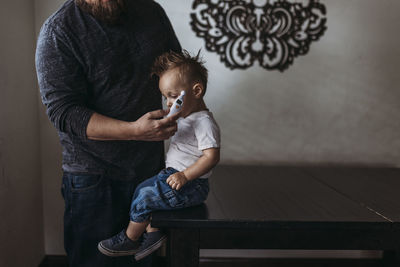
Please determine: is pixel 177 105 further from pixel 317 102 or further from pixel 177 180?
pixel 317 102

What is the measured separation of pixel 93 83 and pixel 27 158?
880 millimetres

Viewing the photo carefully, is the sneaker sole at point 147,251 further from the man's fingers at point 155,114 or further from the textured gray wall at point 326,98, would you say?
the textured gray wall at point 326,98

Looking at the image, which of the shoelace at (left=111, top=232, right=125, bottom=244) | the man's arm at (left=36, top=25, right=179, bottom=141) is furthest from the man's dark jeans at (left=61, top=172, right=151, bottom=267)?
the man's arm at (left=36, top=25, right=179, bottom=141)

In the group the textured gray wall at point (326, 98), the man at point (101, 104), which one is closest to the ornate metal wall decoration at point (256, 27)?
the textured gray wall at point (326, 98)

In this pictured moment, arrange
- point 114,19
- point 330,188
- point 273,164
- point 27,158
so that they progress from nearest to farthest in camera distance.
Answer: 1. point 114,19
2. point 330,188
3. point 27,158
4. point 273,164

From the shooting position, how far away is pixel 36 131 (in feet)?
6.95

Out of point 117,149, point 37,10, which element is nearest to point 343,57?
point 117,149

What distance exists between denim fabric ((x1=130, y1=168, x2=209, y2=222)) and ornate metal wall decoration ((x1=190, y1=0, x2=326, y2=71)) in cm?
104

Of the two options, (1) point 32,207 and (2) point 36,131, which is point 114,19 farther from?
(1) point 32,207

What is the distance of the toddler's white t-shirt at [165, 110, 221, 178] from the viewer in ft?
4.08

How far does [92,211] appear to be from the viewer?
144cm

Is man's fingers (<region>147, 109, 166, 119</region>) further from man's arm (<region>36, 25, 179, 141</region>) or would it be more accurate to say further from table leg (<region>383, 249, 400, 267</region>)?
table leg (<region>383, 249, 400, 267</region>)

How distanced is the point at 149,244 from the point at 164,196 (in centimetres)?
23

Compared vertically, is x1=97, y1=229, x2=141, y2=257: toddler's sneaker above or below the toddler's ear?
below
